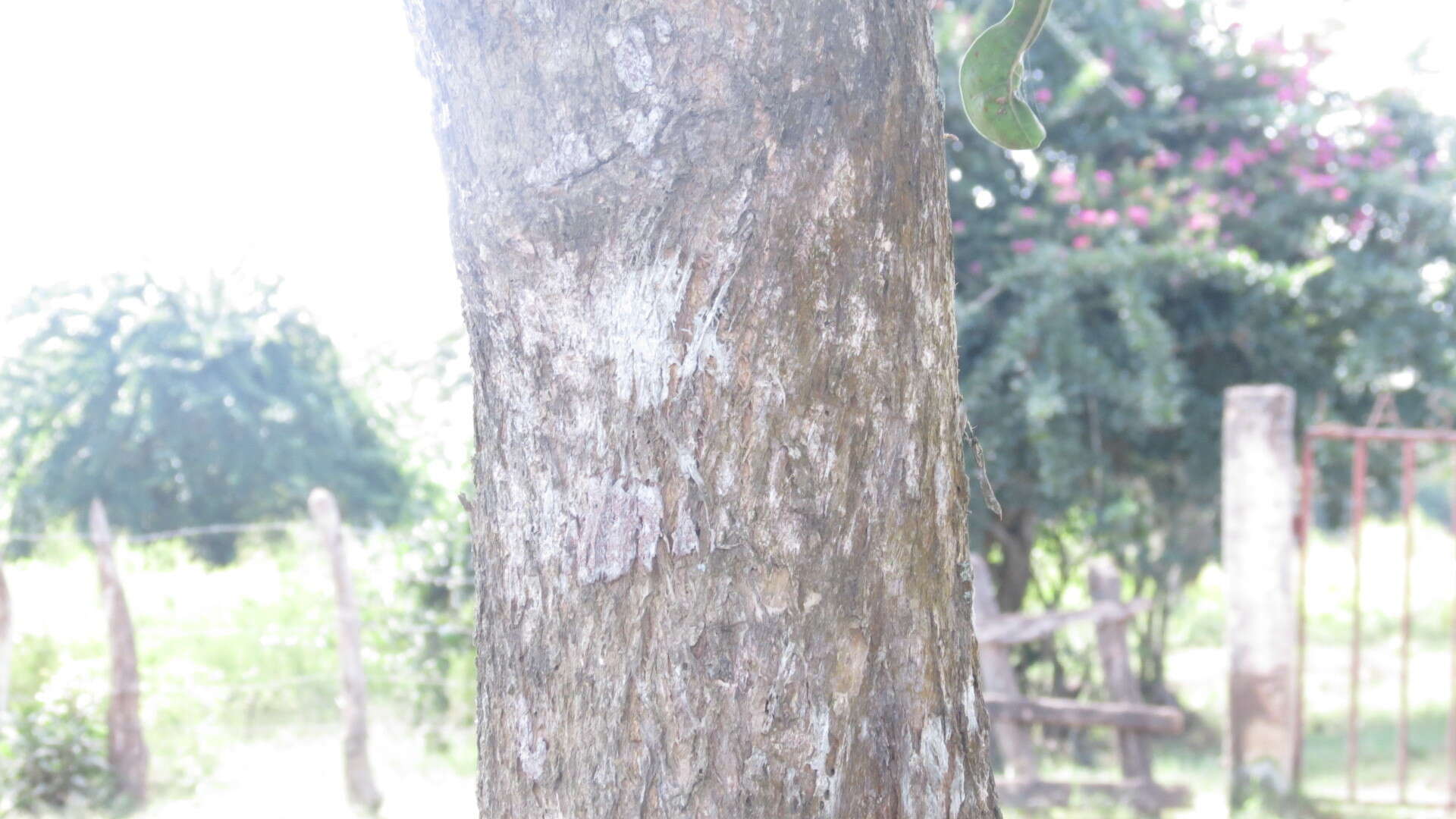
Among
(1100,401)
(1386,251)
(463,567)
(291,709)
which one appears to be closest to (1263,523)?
(1100,401)

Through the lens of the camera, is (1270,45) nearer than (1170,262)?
No

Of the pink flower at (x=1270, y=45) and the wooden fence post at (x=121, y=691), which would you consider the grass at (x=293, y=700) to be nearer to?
the wooden fence post at (x=121, y=691)

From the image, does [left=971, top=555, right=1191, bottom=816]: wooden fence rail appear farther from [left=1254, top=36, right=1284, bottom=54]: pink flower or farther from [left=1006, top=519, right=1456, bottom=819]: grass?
[left=1254, top=36, right=1284, bottom=54]: pink flower

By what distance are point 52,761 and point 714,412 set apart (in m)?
5.56

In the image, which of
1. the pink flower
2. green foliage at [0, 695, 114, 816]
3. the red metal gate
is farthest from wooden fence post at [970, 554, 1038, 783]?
green foliage at [0, 695, 114, 816]

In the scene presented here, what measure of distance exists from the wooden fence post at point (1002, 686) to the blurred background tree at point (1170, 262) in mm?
880

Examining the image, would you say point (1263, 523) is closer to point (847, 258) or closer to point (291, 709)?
point (847, 258)

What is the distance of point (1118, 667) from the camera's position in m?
5.67

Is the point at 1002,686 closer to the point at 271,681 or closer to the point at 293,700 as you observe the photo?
the point at 271,681

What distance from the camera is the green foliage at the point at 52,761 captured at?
5.44 m

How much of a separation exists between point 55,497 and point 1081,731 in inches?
251

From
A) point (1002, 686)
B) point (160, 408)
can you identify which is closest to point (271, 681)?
point (160, 408)

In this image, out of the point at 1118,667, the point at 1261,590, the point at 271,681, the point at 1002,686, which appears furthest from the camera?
the point at 271,681

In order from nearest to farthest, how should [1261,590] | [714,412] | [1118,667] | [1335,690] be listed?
1. [714,412]
2. [1261,590]
3. [1118,667]
4. [1335,690]
